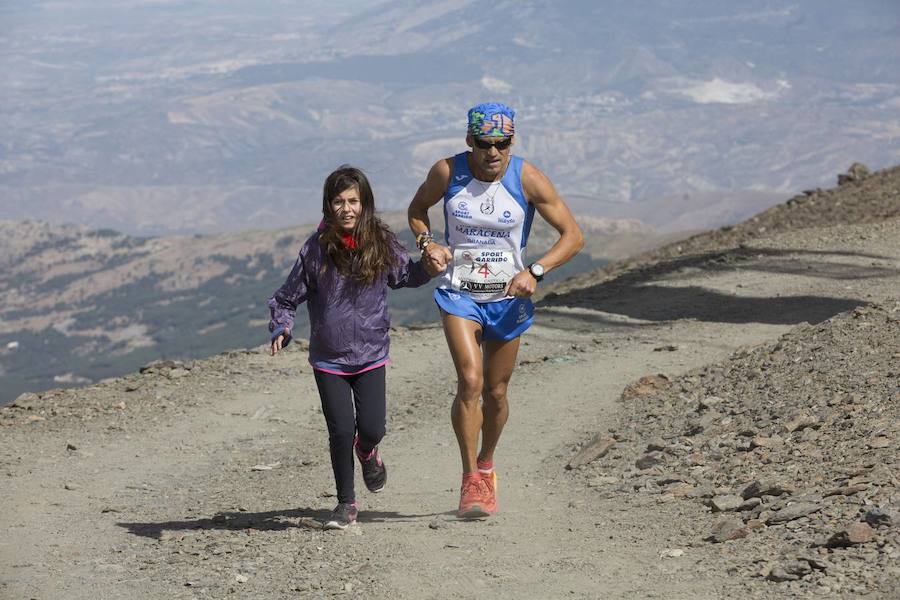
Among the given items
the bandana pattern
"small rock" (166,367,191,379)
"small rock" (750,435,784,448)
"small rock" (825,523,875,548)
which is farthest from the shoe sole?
"small rock" (166,367,191,379)

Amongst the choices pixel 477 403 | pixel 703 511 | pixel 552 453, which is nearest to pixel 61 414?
pixel 552 453

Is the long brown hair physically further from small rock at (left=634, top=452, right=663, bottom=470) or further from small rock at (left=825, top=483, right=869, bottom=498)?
small rock at (left=634, top=452, right=663, bottom=470)

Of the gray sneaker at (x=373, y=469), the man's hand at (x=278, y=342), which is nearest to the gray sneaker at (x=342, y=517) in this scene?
the gray sneaker at (x=373, y=469)

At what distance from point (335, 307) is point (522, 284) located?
0.97 m

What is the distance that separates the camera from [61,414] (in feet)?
37.3

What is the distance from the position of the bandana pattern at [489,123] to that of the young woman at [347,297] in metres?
0.63

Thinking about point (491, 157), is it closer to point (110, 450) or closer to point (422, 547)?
point (422, 547)

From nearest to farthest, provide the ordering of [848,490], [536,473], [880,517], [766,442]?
[880,517] < [848,490] < [766,442] < [536,473]

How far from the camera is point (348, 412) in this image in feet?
22.5

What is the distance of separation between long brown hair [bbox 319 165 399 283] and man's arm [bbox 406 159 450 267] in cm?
26

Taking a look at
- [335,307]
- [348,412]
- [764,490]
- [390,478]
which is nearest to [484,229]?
[335,307]

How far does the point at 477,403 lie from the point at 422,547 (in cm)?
103

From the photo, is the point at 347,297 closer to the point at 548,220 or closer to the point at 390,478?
the point at 548,220

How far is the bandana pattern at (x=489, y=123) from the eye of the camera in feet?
22.2
